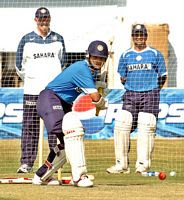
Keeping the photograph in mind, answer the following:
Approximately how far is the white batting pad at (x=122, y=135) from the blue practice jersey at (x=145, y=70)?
0.52 meters

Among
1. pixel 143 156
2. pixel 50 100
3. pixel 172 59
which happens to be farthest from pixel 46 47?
pixel 172 59

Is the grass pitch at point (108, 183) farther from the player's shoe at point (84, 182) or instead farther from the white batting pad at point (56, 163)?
the white batting pad at point (56, 163)

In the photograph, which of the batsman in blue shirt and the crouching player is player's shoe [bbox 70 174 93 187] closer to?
the crouching player

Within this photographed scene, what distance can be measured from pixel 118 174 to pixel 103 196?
13.6ft

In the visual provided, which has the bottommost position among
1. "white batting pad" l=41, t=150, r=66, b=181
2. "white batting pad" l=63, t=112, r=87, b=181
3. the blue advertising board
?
the blue advertising board

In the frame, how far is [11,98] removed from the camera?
81.9ft

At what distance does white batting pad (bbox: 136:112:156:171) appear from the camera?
1510 centimetres

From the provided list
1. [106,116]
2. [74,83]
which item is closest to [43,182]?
[74,83]

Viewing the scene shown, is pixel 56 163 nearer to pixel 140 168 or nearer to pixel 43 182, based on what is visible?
pixel 43 182

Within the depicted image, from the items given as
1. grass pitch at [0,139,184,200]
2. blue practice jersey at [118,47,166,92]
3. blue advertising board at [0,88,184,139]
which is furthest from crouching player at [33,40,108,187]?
blue advertising board at [0,88,184,139]

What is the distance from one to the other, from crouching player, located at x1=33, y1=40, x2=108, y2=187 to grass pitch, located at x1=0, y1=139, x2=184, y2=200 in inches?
10.2

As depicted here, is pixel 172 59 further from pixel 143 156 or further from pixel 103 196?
pixel 103 196

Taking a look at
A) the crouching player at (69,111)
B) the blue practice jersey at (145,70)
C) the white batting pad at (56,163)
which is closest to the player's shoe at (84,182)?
the crouching player at (69,111)

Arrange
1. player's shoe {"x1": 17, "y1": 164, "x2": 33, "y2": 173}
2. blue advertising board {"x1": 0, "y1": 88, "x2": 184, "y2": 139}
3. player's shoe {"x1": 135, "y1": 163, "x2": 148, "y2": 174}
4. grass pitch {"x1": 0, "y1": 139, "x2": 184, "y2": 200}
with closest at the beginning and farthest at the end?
1. grass pitch {"x1": 0, "y1": 139, "x2": 184, "y2": 200}
2. player's shoe {"x1": 135, "y1": 163, "x2": 148, "y2": 174}
3. player's shoe {"x1": 17, "y1": 164, "x2": 33, "y2": 173}
4. blue advertising board {"x1": 0, "y1": 88, "x2": 184, "y2": 139}
